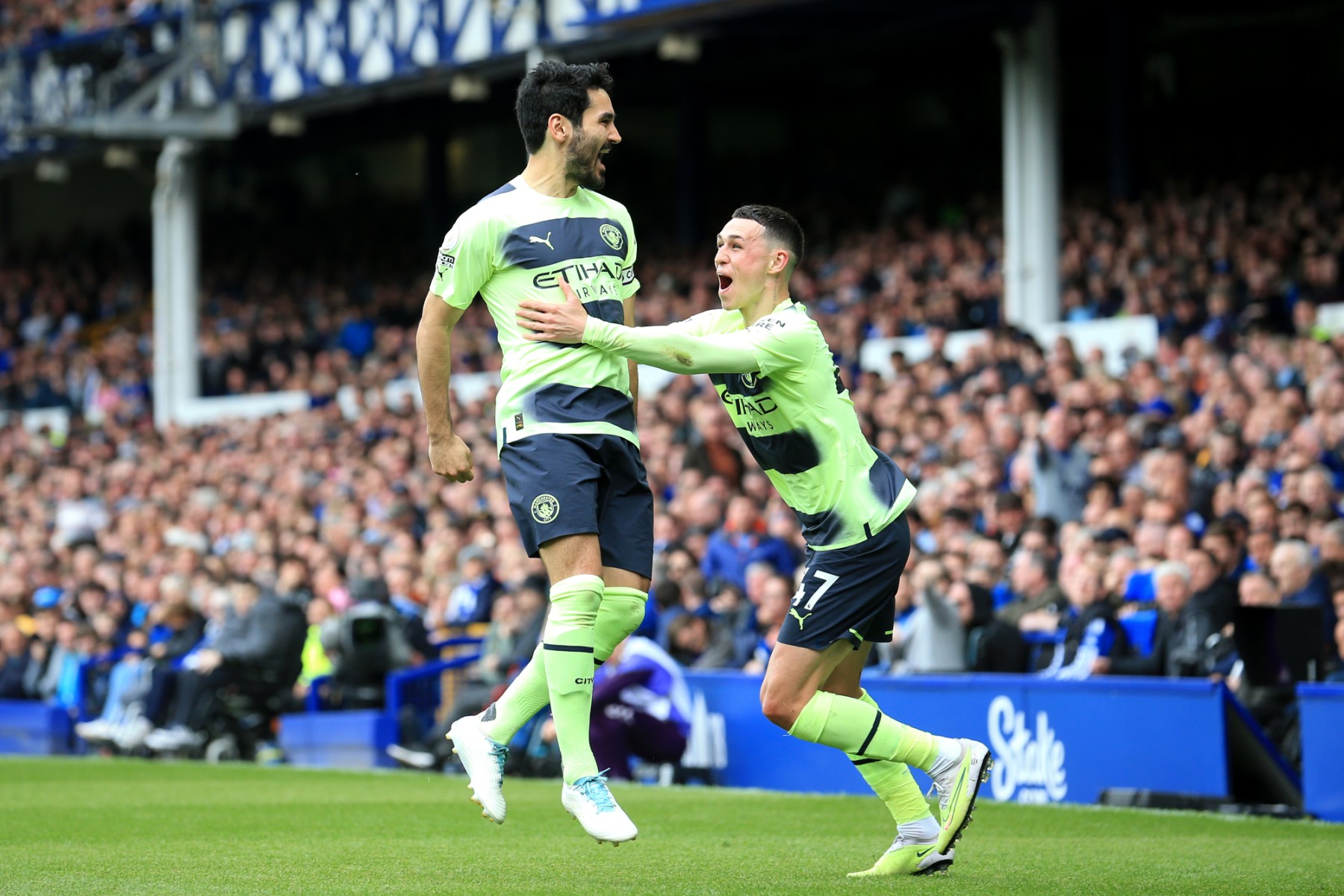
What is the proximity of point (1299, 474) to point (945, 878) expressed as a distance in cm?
563

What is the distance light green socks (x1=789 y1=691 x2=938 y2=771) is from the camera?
650 centimetres

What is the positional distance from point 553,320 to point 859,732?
5.44ft

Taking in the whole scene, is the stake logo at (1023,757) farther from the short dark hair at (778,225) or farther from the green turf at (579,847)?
the short dark hair at (778,225)

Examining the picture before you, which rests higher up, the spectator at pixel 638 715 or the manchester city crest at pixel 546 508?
the manchester city crest at pixel 546 508

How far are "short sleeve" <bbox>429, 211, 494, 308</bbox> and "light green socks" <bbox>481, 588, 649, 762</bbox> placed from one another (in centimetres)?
103

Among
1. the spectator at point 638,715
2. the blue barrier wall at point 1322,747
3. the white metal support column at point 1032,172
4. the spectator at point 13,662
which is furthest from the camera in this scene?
the white metal support column at point 1032,172

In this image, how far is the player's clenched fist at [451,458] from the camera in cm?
628

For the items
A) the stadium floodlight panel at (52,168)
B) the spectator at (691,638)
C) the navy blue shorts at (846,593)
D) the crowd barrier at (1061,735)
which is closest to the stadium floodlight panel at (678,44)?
the spectator at (691,638)

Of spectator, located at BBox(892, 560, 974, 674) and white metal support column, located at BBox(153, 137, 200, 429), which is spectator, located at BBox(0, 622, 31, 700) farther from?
white metal support column, located at BBox(153, 137, 200, 429)

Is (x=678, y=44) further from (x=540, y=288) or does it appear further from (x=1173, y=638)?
(x=540, y=288)

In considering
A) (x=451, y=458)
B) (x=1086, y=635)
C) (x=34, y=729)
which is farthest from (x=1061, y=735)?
(x=34, y=729)

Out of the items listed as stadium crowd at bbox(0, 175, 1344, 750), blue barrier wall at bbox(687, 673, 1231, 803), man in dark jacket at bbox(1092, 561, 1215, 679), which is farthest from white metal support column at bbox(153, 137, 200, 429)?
man in dark jacket at bbox(1092, 561, 1215, 679)

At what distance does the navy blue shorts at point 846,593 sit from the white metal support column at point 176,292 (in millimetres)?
22091

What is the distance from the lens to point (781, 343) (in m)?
6.35
